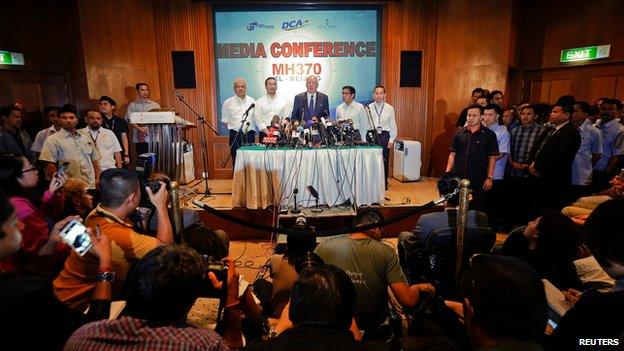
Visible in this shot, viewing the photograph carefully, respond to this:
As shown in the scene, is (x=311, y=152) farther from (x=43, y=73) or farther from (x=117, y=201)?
(x=43, y=73)

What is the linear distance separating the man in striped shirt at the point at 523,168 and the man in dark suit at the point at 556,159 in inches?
8.6

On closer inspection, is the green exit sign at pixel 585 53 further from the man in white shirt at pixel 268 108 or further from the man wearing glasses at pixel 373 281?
the man wearing glasses at pixel 373 281

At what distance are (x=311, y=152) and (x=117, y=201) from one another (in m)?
2.74

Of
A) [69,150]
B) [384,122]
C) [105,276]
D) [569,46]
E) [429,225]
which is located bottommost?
[429,225]

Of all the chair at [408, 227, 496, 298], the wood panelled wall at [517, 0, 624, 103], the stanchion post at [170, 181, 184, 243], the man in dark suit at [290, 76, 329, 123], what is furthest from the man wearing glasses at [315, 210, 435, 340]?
the wood panelled wall at [517, 0, 624, 103]

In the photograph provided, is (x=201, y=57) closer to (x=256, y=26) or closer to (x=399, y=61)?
(x=256, y=26)

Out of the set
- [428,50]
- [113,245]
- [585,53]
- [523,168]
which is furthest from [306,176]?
[585,53]

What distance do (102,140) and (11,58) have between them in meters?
2.59

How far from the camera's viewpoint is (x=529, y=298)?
0.96 meters

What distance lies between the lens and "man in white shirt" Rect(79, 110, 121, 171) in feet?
13.6

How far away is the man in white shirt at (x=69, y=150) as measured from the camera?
139 inches

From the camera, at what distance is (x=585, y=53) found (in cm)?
589

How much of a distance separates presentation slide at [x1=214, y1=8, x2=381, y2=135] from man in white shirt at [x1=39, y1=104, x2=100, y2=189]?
128 inches

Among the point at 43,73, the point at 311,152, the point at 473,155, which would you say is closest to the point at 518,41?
the point at 473,155
